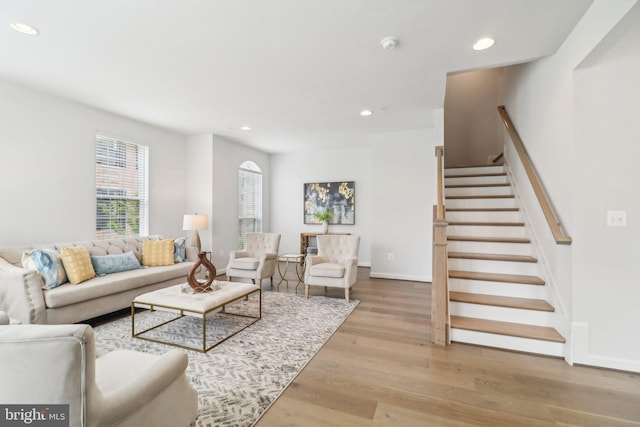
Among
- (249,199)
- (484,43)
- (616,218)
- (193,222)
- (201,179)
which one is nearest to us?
(616,218)

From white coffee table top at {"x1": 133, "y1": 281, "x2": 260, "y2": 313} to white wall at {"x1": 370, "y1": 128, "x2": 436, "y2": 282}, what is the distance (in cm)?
305

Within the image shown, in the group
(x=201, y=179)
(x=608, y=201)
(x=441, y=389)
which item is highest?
(x=201, y=179)

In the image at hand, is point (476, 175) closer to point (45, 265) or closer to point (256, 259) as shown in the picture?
point (256, 259)

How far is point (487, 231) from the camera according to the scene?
11.6ft

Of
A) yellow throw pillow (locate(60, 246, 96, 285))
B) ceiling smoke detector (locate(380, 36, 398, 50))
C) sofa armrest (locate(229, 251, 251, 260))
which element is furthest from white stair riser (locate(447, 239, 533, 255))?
yellow throw pillow (locate(60, 246, 96, 285))

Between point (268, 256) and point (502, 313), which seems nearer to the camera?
point (502, 313)

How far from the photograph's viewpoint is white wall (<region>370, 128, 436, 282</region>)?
16.5 feet

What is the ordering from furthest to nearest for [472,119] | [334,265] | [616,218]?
[472,119], [334,265], [616,218]

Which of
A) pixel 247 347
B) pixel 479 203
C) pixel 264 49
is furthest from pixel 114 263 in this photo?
pixel 479 203

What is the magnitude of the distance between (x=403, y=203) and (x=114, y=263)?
4.48 metres

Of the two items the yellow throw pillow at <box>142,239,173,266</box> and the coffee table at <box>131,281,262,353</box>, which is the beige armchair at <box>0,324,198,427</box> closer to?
the coffee table at <box>131,281,262,353</box>

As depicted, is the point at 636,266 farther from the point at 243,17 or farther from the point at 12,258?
the point at 12,258

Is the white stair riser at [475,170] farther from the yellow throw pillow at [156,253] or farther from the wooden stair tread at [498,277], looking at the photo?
the yellow throw pillow at [156,253]

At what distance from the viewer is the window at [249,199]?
6.31 meters
